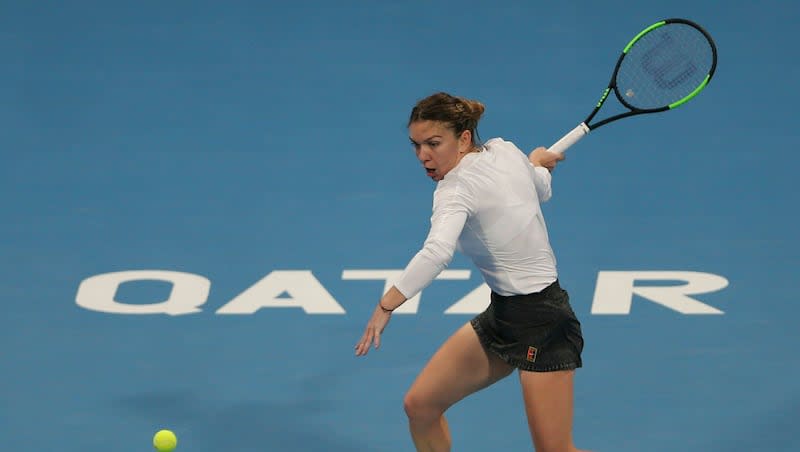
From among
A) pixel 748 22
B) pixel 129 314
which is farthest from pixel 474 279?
pixel 748 22

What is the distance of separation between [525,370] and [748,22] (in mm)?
5504

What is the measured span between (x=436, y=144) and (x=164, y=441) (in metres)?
1.67

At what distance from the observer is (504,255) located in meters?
5.38

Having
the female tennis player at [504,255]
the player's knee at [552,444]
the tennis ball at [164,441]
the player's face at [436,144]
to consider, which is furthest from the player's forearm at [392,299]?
the tennis ball at [164,441]

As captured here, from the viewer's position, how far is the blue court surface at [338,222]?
22.3 ft

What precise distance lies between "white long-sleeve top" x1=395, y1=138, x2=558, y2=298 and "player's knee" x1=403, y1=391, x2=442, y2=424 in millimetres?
537

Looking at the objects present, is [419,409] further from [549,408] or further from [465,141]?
[465,141]

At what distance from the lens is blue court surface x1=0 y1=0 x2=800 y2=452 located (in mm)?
6797

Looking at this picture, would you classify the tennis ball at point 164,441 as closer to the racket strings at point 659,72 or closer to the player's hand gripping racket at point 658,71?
the player's hand gripping racket at point 658,71

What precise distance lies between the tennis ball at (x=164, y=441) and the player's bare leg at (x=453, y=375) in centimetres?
98

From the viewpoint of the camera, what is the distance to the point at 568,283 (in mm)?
7805

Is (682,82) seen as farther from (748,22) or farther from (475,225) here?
(748,22)

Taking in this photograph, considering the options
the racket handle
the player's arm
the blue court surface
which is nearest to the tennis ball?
the blue court surface

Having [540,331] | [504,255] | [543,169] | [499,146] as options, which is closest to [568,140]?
[543,169]
